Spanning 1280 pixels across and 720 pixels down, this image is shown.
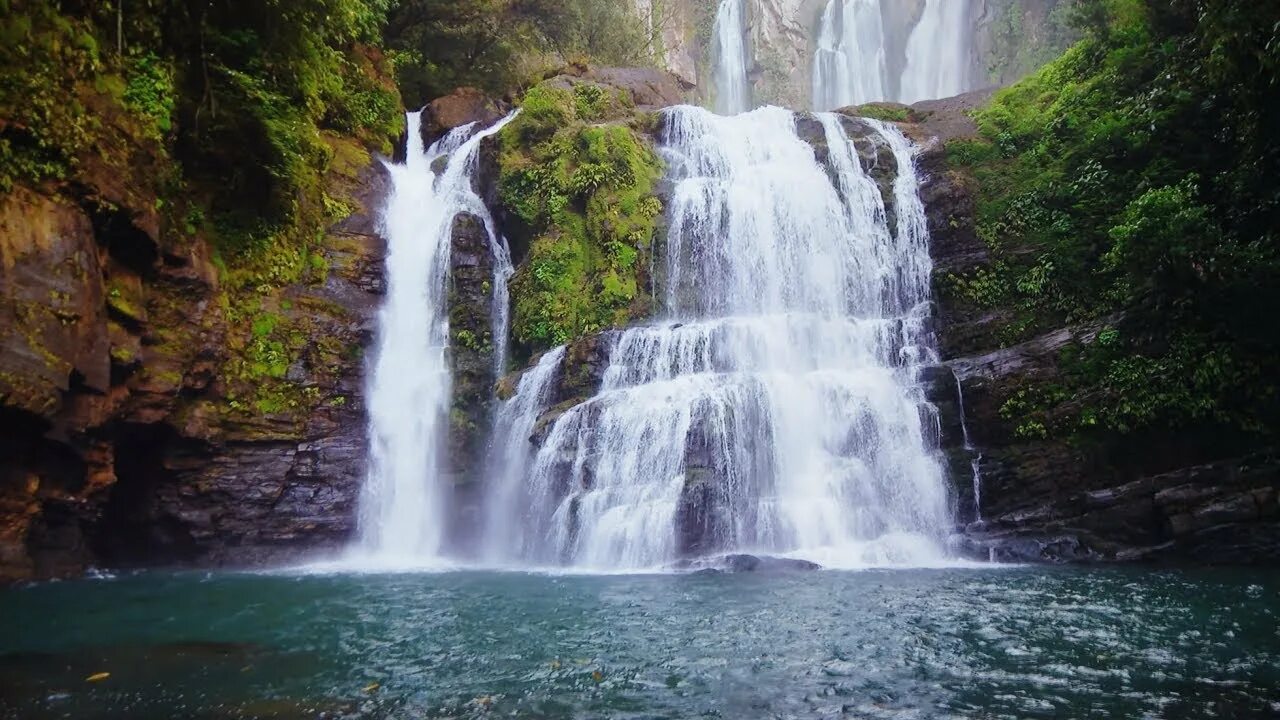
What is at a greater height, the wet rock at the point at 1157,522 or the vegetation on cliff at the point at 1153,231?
the vegetation on cliff at the point at 1153,231

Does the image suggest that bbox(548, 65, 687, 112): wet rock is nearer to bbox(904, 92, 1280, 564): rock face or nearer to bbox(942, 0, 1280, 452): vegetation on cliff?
bbox(942, 0, 1280, 452): vegetation on cliff

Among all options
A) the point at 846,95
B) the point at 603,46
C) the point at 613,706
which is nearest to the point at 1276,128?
the point at 613,706

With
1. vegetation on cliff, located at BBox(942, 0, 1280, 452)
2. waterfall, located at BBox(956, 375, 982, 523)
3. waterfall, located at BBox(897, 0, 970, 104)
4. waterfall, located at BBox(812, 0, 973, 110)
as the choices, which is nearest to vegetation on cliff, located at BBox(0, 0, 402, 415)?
waterfall, located at BBox(956, 375, 982, 523)

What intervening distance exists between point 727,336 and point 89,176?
11001 millimetres

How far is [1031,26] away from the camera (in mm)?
34281

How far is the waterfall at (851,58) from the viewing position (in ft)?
142

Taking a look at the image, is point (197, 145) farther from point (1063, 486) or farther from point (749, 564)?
point (1063, 486)

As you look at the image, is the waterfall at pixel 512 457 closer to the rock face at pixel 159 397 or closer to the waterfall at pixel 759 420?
the waterfall at pixel 759 420

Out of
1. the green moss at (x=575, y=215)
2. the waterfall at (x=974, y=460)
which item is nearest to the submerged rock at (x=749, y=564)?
the waterfall at (x=974, y=460)

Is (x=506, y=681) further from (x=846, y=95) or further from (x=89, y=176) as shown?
(x=846, y=95)

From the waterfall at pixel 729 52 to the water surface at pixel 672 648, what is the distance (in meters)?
41.8

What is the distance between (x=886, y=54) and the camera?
43156 millimetres

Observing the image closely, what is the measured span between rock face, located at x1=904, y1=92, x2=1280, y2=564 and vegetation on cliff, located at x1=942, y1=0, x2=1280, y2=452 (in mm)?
396

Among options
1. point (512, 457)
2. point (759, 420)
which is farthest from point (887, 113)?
point (512, 457)
